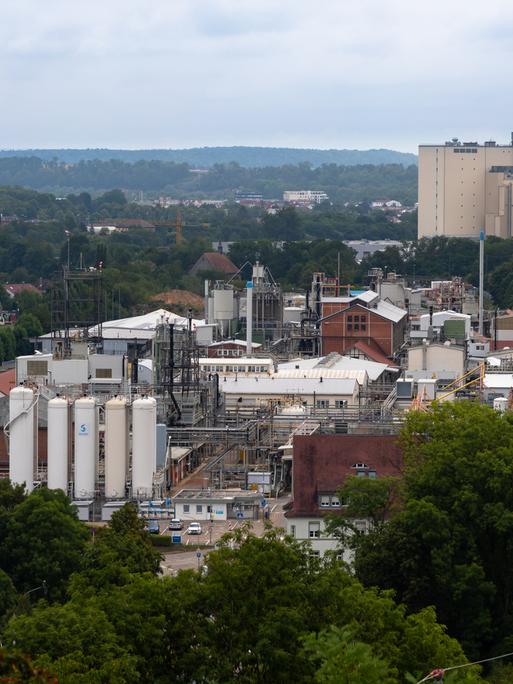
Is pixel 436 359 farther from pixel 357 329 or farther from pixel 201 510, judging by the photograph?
pixel 201 510

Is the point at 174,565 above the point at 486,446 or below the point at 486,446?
below

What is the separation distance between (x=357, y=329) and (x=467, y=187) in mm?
57971

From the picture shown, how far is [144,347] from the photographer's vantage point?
58562mm

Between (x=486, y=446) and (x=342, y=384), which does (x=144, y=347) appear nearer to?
(x=342, y=384)

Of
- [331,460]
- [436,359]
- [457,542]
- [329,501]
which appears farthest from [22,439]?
[436,359]

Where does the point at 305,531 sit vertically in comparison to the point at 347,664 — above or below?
below

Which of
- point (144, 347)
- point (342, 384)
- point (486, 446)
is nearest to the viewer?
Result: point (486, 446)

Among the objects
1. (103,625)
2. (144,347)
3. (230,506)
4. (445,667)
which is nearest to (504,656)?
(445,667)

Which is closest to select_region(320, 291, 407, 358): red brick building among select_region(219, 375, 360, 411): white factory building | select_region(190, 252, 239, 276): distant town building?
select_region(219, 375, 360, 411): white factory building

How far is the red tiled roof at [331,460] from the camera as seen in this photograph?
33.1 m

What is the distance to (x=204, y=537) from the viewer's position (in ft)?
116

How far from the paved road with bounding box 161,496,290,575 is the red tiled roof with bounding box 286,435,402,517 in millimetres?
1566

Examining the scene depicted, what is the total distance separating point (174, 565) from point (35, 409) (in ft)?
25.5

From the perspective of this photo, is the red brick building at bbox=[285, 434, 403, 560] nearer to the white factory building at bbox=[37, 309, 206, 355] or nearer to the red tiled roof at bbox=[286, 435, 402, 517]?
the red tiled roof at bbox=[286, 435, 402, 517]
